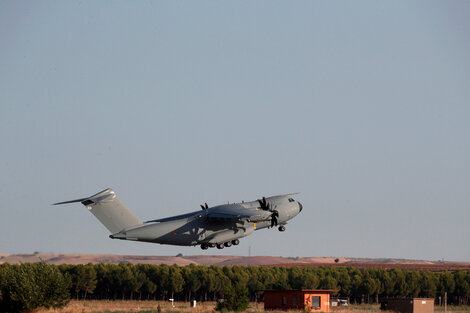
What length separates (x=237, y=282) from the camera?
462 feet

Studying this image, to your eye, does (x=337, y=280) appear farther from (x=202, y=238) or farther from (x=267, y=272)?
(x=202, y=238)

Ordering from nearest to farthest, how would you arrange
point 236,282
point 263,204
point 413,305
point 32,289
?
point 263,204 → point 32,289 → point 413,305 → point 236,282

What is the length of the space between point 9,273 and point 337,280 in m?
69.5

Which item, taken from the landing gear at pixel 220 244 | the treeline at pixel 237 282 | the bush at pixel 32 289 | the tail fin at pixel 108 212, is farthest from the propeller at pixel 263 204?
the treeline at pixel 237 282

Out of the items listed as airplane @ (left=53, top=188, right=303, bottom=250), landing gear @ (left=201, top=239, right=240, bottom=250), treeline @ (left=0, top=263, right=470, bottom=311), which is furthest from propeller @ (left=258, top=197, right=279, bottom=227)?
treeline @ (left=0, top=263, right=470, bottom=311)

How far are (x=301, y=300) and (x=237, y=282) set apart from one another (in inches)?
1821

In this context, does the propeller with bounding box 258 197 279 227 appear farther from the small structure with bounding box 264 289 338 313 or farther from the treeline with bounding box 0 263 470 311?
the treeline with bounding box 0 263 470 311

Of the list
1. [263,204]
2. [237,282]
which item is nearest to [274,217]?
[263,204]

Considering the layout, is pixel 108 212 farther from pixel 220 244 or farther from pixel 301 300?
pixel 301 300

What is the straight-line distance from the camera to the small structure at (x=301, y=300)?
9512cm

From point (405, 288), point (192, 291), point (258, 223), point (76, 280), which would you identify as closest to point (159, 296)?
point (192, 291)

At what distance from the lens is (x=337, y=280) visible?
481 feet

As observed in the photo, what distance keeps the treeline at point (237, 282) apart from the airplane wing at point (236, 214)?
2327 inches

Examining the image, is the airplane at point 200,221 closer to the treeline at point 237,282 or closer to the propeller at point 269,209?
the propeller at point 269,209
